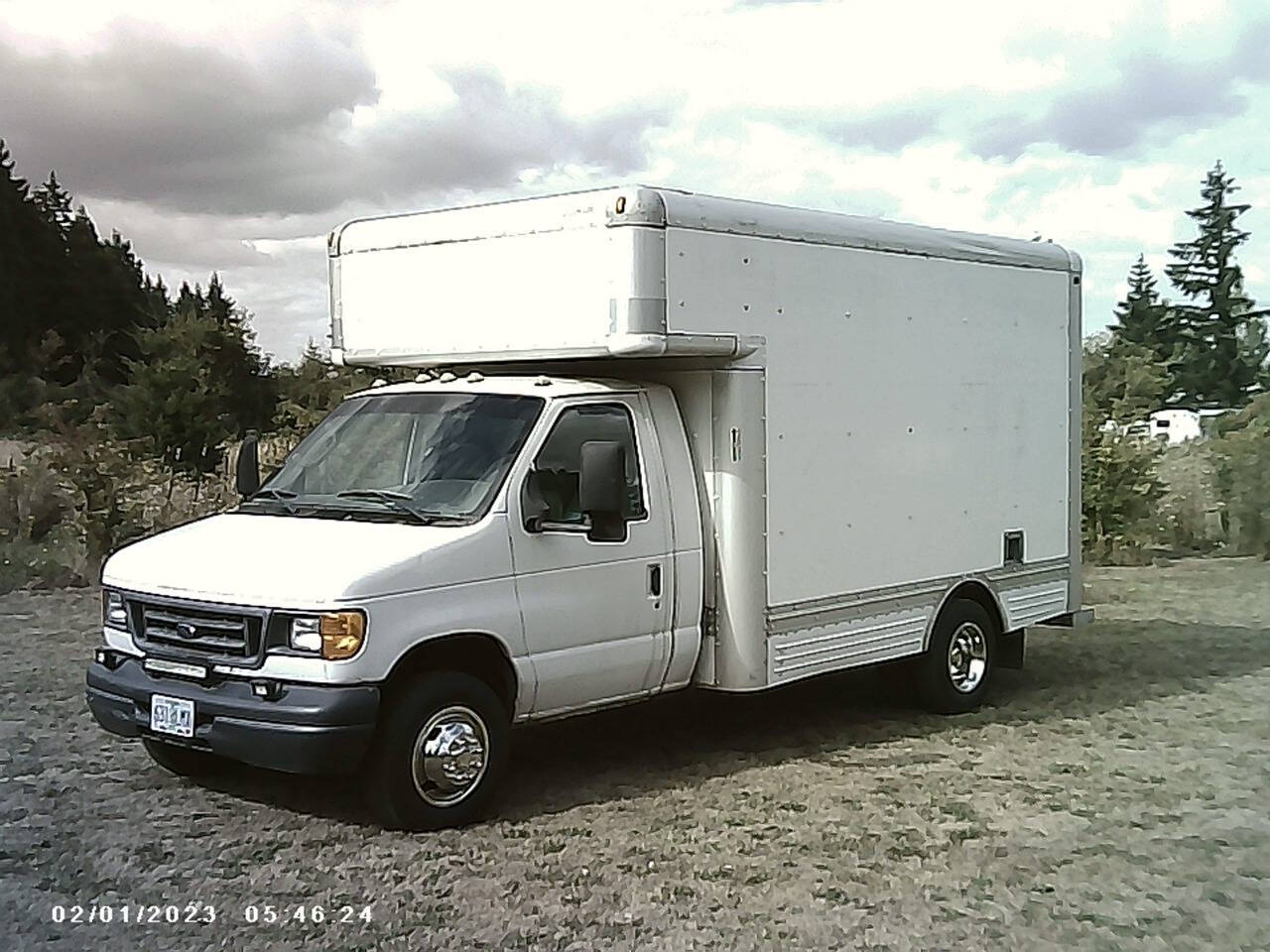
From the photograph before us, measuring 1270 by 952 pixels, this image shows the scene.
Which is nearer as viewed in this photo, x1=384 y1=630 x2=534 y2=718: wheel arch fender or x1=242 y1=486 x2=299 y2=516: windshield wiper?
x1=384 y1=630 x2=534 y2=718: wheel arch fender

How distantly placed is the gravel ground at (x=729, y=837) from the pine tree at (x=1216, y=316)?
52.2m

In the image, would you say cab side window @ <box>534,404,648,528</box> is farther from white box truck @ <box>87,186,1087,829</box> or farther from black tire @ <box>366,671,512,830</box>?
black tire @ <box>366,671,512,830</box>

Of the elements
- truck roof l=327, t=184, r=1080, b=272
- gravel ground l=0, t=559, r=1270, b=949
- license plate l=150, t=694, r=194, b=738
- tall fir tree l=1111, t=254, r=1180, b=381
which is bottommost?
gravel ground l=0, t=559, r=1270, b=949

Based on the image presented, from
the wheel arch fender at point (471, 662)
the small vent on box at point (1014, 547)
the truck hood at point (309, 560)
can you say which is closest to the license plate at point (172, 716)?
the truck hood at point (309, 560)

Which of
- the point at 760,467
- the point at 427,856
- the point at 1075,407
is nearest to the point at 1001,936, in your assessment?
the point at 427,856

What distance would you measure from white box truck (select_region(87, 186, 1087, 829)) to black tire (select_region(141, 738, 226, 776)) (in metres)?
0.02

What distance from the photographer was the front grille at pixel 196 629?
696 centimetres

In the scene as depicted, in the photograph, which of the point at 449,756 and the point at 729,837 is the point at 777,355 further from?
the point at 449,756

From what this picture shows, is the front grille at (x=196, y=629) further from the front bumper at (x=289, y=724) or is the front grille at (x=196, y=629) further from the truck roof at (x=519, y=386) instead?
the truck roof at (x=519, y=386)

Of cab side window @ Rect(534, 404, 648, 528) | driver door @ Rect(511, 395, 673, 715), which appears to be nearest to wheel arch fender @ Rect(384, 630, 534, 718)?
driver door @ Rect(511, 395, 673, 715)

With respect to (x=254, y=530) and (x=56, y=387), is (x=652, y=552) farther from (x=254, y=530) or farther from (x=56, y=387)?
(x=56, y=387)

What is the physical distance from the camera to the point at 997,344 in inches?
409

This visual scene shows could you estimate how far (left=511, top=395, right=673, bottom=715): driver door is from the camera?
7.67 metres

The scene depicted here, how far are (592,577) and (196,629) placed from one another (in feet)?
6.48
